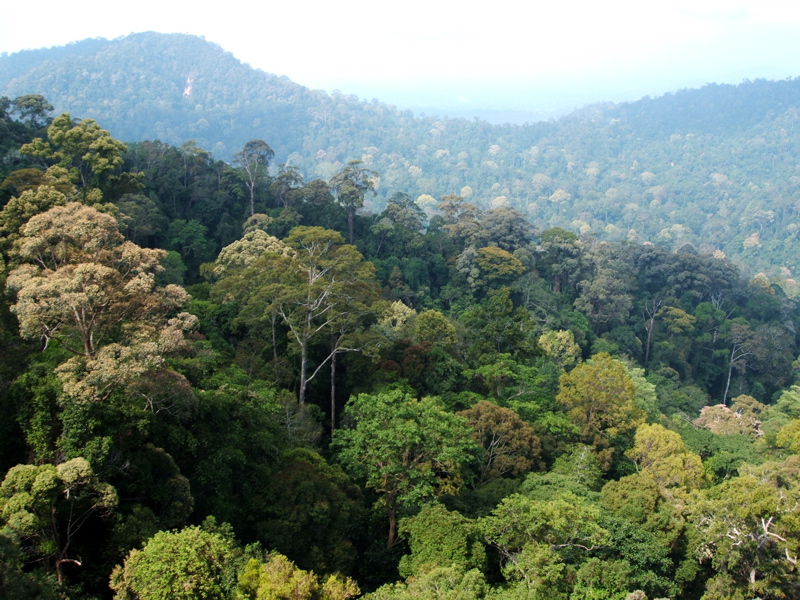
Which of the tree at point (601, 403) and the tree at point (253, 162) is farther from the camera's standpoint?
the tree at point (253, 162)

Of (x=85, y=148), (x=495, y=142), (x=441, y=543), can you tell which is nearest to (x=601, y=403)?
(x=441, y=543)

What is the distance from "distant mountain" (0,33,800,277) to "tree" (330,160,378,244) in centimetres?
5289

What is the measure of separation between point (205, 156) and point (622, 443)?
77.2ft

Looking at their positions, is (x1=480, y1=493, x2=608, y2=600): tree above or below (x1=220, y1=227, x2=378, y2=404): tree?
below

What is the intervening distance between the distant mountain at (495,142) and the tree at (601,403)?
6388cm

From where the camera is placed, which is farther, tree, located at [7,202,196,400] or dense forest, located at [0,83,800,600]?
tree, located at [7,202,196,400]

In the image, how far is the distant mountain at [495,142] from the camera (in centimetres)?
8275

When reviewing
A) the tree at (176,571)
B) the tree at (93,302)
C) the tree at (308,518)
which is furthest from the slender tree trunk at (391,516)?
the tree at (93,302)

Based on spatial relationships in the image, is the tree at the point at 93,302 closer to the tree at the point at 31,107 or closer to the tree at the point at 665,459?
the tree at the point at 665,459

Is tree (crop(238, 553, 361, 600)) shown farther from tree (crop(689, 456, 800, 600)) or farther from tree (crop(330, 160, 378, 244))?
tree (crop(330, 160, 378, 244))

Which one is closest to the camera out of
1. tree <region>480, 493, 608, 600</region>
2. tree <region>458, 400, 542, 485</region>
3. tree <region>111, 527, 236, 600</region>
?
tree <region>111, 527, 236, 600</region>

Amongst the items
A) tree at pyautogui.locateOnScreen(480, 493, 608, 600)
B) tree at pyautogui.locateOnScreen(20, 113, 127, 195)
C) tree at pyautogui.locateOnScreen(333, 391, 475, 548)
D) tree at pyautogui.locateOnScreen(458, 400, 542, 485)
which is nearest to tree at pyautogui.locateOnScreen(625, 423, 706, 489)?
tree at pyautogui.locateOnScreen(458, 400, 542, 485)

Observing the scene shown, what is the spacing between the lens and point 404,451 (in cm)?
1152

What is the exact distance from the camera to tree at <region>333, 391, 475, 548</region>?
11.3 meters
